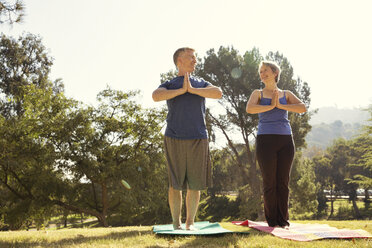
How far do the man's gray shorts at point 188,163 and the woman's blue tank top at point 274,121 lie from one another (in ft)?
3.28

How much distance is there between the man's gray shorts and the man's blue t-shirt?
0.26ft

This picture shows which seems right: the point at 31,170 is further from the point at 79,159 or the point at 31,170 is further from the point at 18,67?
the point at 18,67

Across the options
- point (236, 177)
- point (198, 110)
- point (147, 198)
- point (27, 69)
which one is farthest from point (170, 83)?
point (236, 177)

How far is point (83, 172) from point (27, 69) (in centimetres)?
1101

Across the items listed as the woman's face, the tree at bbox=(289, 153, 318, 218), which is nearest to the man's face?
the woman's face

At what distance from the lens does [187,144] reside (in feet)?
12.6

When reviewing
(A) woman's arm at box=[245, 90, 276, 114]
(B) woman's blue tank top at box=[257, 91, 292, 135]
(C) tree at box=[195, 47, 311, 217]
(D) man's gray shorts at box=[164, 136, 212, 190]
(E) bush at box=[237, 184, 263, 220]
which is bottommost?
(E) bush at box=[237, 184, 263, 220]

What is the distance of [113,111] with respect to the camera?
18.9 metres

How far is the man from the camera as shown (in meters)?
3.84

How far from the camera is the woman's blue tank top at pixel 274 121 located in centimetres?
436

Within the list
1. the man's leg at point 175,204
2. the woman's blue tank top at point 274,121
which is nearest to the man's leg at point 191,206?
the man's leg at point 175,204

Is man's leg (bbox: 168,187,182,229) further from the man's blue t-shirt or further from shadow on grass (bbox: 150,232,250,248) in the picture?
the man's blue t-shirt

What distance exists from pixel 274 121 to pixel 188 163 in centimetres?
140

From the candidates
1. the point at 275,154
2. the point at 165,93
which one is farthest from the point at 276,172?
the point at 165,93
